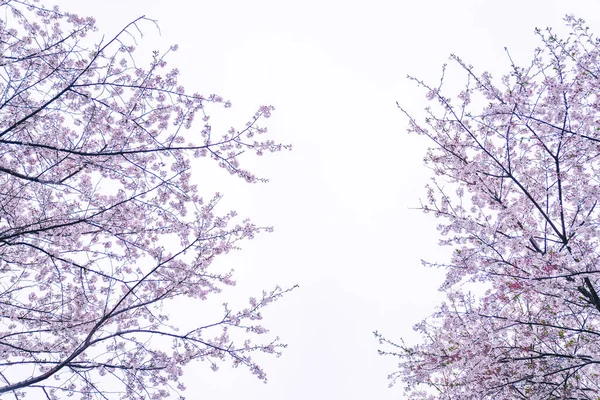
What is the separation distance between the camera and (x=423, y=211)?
5.97m

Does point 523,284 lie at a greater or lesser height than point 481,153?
lesser

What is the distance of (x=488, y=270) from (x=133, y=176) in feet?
15.7

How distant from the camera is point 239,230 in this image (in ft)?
20.5

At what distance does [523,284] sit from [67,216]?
5645 millimetres

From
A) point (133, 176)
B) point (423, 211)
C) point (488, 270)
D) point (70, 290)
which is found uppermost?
point (133, 176)

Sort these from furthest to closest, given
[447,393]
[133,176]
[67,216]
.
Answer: [447,393] → [133,176] → [67,216]

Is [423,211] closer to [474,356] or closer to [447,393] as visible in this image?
[474,356]

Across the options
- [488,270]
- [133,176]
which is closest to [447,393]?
[488,270]

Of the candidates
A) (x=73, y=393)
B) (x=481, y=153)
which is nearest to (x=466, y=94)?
(x=481, y=153)

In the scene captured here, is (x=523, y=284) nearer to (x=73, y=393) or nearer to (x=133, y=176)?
(x=133, y=176)

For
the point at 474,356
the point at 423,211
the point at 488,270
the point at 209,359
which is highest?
the point at 423,211

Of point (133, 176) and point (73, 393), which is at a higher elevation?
point (133, 176)

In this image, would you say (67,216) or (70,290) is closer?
(67,216)

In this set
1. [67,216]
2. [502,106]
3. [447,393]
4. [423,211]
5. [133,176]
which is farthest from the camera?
[447,393]
